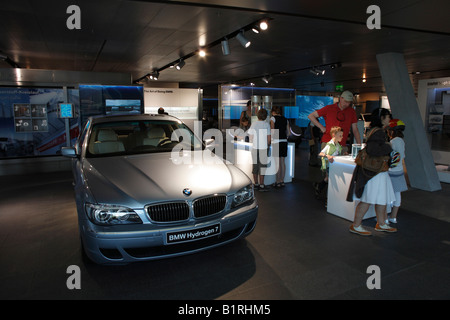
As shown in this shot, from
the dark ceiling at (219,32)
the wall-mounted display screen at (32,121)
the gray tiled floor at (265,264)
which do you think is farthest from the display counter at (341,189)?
the wall-mounted display screen at (32,121)

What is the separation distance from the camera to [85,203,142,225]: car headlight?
271 centimetres

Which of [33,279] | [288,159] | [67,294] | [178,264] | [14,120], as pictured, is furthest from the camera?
[14,120]

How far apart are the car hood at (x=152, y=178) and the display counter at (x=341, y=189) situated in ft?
6.46

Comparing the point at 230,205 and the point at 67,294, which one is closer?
the point at 67,294

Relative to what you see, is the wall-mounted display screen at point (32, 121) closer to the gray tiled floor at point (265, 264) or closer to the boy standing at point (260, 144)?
the gray tiled floor at point (265, 264)

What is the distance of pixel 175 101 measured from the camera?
49.4 ft

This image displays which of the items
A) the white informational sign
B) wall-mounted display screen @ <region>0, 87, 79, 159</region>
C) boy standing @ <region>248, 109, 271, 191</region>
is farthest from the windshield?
the white informational sign

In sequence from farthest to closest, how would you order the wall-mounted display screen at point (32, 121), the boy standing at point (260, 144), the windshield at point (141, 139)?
the wall-mounted display screen at point (32, 121)
the boy standing at point (260, 144)
the windshield at point (141, 139)

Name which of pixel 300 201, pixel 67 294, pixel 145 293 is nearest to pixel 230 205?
pixel 145 293

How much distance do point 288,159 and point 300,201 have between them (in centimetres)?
176

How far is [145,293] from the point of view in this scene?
9.20 feet

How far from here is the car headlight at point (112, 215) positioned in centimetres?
271
